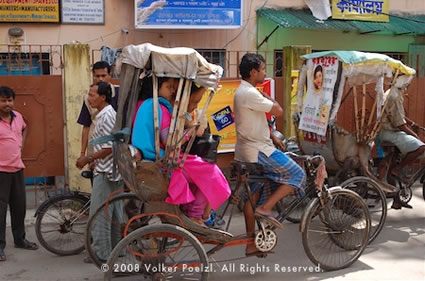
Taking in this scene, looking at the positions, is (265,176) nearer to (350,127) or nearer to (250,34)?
(350,127)

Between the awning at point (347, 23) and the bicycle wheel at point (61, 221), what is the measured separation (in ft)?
19.3

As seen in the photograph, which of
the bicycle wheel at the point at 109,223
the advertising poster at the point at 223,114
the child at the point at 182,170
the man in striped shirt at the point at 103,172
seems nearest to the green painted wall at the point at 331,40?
the advertising poster at the point at 223,114

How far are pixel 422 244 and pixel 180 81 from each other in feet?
11.0

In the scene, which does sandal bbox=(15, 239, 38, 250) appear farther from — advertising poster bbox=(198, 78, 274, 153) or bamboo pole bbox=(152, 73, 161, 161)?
advertising poster bbox=(198, 78, 274, 153)

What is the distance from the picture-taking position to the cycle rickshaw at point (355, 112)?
5160 mm

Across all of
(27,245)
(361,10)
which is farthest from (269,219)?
(361,10)

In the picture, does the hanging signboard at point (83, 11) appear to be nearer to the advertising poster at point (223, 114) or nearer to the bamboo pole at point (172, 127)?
the advertising poster at point (223, 114)

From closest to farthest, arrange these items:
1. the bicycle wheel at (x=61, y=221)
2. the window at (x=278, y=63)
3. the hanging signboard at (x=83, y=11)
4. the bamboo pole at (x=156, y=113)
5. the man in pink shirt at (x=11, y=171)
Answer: the bamboo pole at (x=156, y=113), the man in pink shirt at (x=11, y=171), the bicycle wheel at (x=61, y=221), the hanging signboard at (x=83, y=11), the window at (x=278, y=63)

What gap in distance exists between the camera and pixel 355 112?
5414 mm

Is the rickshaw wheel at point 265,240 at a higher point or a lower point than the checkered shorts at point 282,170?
lower

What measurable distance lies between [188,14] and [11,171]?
549 cm

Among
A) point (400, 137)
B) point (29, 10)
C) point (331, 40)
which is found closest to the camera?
point (400, 137)

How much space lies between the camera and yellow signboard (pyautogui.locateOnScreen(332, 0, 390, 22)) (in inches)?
405

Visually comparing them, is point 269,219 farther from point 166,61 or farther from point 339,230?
point 166,61
